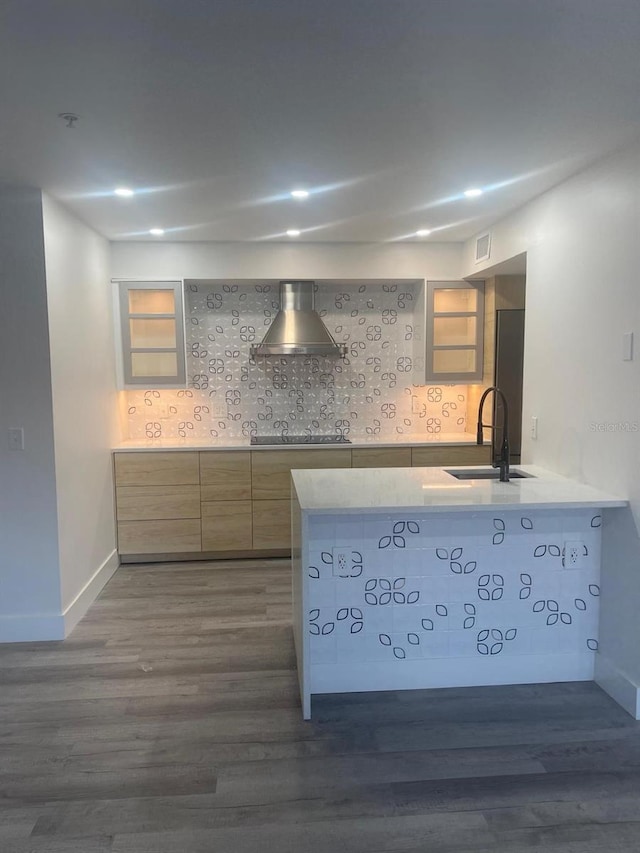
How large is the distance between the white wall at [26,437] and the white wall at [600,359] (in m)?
2.69

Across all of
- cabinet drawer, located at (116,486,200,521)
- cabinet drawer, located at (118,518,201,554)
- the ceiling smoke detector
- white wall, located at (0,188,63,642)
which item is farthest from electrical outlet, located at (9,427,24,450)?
the ceiling smoke detector

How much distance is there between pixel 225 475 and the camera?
427 centimetres

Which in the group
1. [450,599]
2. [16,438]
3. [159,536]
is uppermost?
[16,438]

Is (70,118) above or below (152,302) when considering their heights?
above

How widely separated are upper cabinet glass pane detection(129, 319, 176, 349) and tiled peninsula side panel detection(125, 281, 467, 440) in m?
0.31

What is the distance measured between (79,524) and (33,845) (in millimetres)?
1893

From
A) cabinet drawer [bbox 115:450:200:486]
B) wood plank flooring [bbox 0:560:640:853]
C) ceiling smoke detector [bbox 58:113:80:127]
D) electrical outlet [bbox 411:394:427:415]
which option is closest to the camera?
wood plank flooring [bbox 0:560:640:853]

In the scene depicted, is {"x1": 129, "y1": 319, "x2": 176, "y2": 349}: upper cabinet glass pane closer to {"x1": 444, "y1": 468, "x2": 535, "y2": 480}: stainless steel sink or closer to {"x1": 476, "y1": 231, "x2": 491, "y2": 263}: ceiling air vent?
{"x1": 476, "y1": 231, "x2": 491, "y2": 263}: ceiling air vent

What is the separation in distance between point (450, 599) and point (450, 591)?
0.04m

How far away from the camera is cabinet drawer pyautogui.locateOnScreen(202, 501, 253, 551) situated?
429 centimetres

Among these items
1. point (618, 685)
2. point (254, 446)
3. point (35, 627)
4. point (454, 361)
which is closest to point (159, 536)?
point (254, 446)

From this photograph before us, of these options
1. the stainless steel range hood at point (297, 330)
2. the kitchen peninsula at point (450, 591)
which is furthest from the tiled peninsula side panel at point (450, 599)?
the stainless steel range hood at point (297, 330)

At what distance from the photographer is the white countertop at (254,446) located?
168 inches

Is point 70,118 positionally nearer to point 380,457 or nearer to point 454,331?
point 380,457
